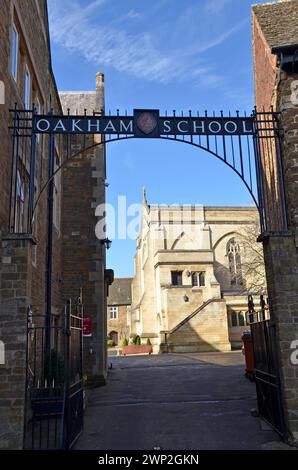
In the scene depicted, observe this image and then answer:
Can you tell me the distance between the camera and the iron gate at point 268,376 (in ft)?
26.0

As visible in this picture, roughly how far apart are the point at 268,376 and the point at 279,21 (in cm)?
851

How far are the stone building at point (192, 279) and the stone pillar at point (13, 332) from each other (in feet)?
69.9

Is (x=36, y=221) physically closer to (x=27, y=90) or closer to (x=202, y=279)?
(x=27, y=90)

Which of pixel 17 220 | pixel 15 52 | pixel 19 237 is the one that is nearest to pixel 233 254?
pixel 17 220

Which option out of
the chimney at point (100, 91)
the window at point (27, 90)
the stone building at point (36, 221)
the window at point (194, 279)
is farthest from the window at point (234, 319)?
the window at point (27, 90)

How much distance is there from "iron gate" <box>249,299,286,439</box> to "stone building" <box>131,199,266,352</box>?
18.2 m

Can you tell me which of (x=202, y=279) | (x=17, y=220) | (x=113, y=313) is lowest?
(x=17, y=220)

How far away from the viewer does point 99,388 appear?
1506 cm

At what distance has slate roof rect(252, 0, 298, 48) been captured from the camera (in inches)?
388

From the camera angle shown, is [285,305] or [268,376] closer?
[285,305]

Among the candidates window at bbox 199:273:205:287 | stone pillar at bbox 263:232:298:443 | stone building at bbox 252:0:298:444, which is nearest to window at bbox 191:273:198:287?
window at bbox 199:273:205:287

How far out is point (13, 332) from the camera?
745cm
